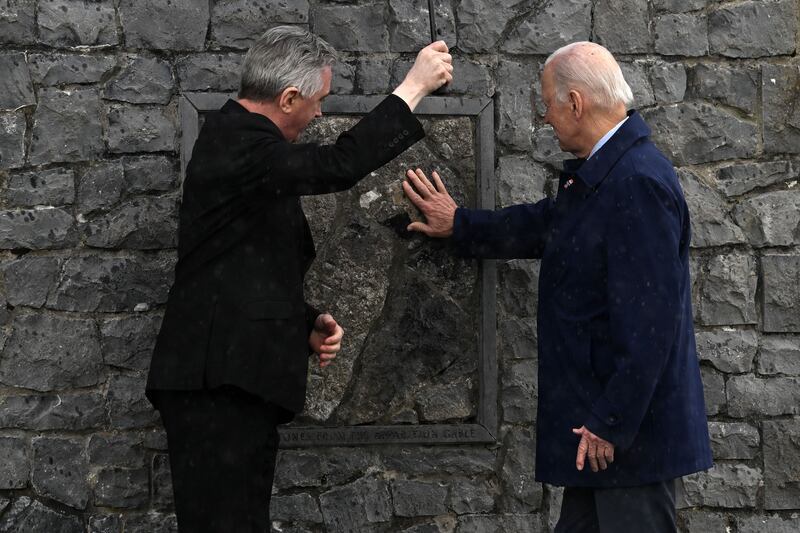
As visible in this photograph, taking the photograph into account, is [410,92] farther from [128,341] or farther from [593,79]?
[128,341]

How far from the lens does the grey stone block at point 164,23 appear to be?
3820 millimetres

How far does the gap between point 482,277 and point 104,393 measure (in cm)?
159

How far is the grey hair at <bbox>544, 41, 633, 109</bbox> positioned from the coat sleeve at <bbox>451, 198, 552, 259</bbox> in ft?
2.10

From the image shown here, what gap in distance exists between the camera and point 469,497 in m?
3.96

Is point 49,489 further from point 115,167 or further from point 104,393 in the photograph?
point 115,167

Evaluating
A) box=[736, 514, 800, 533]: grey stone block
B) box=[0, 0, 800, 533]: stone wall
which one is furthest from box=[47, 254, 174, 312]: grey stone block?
box=[736, 514, 800, 533]: grey stone block

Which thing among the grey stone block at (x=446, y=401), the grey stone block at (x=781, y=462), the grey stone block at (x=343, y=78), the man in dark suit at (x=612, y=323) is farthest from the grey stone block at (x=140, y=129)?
the grey stone block at (x=781, y=462)

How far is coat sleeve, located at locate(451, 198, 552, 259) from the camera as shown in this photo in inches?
145

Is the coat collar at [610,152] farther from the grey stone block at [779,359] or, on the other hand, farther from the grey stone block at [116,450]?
the grey stone block at [116,450]

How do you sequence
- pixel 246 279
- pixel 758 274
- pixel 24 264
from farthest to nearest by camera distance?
pixel 758 274, pixel 24 264, pixel 246 279

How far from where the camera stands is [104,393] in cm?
384

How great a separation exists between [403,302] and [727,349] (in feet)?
4.59

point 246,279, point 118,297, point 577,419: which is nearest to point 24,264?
point 118,297

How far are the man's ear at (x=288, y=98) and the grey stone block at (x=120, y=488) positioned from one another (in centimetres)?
167
